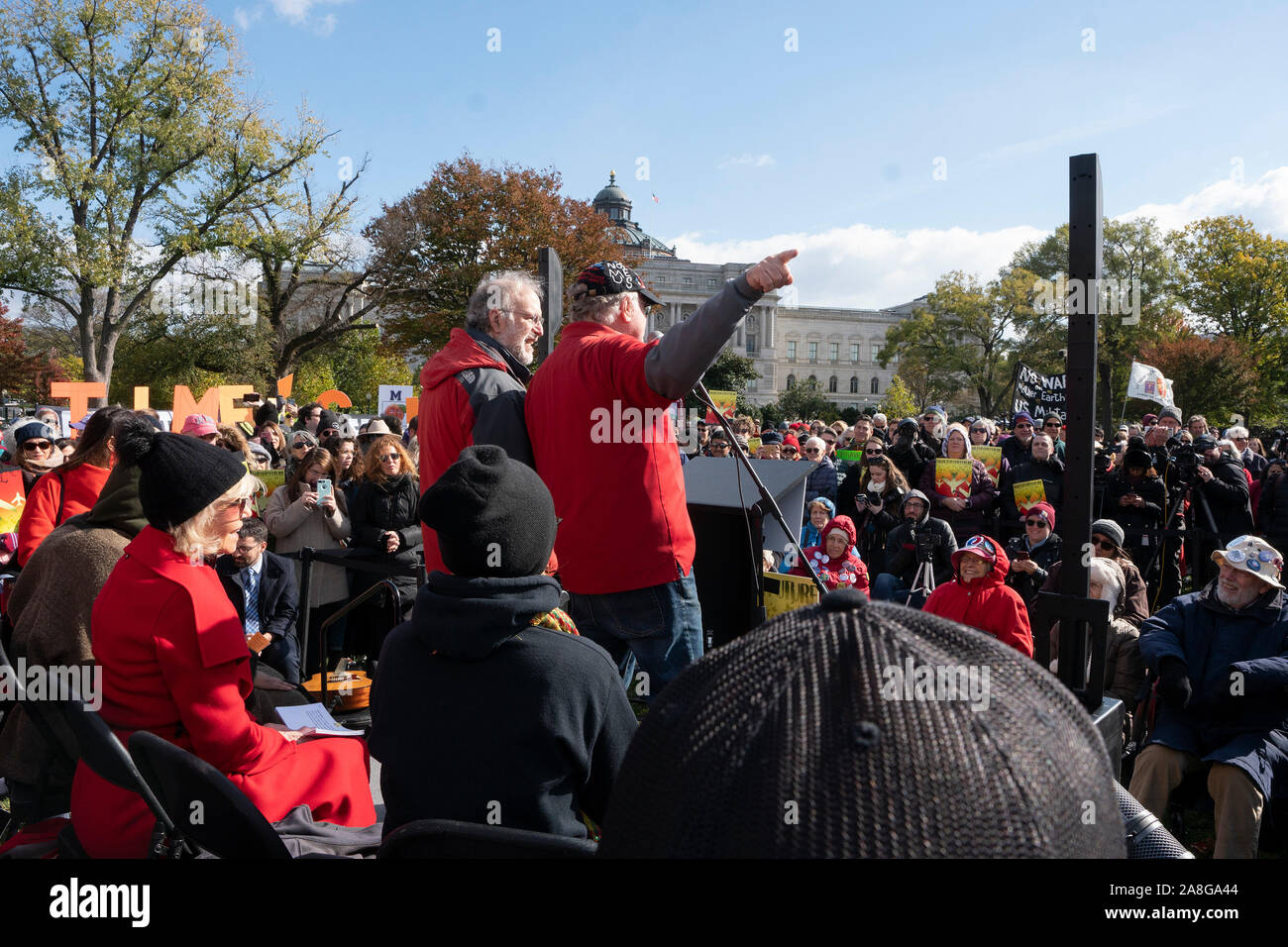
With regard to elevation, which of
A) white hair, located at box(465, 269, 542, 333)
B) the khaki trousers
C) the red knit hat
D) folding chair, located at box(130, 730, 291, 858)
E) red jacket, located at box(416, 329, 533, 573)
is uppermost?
white hair, located at box(465, 269, 542, 333)

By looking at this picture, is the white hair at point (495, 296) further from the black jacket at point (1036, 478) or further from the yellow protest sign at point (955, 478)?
the black jacket at point (1036, 478)

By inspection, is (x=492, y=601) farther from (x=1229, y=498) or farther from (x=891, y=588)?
(x=1229, y=498)

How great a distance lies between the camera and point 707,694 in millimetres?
922

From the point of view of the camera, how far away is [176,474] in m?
2.87

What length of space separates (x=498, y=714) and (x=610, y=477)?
1.29 m

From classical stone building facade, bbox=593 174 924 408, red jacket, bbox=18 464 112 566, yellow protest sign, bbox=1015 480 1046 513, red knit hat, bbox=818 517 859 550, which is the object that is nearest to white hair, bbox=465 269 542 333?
red jacket, bbox=18 464 112 566

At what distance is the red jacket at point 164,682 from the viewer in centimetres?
264

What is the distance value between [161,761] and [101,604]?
865 millimetres

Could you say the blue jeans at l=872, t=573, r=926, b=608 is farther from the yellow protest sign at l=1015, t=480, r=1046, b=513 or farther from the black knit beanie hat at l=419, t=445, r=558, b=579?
the black knit beanie hat at l=419, t=445, r=558, b=579

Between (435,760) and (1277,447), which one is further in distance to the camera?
(1277,447)

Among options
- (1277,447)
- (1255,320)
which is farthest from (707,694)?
(1255,320)

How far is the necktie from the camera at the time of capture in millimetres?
5926

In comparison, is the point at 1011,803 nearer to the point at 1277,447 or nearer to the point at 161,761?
the point at 161,761

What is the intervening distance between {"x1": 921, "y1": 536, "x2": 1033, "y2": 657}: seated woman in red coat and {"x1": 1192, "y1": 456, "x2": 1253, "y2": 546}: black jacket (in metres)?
4.76
